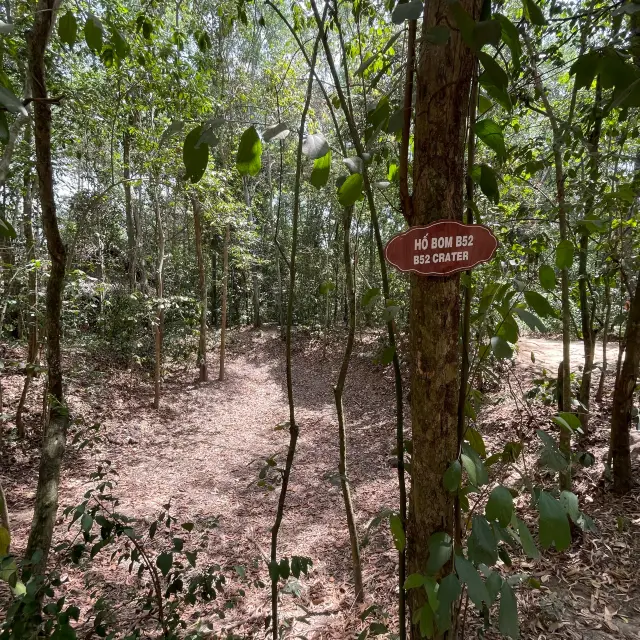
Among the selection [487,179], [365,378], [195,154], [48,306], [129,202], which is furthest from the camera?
[129,202]

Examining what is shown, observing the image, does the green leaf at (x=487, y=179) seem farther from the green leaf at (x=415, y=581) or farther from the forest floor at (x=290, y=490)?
the green leaf at (x=415, y=581)

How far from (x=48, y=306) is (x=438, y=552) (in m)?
2.16

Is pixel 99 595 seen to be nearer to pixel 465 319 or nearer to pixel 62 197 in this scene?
pixel 465 319

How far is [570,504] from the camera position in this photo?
810 millimetres

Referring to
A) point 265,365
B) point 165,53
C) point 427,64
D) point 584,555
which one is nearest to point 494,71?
point 427,64

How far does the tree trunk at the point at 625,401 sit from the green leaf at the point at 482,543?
2.64 m

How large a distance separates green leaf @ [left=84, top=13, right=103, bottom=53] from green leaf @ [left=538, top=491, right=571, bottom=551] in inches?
57.2

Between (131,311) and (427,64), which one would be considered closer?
(427,64)

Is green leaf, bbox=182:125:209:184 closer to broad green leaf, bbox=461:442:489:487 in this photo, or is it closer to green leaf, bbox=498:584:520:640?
broad green leaf, bbox=461:442:489:487

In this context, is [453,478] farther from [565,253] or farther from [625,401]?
[625,401]

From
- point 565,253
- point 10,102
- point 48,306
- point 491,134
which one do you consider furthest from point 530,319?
point 48,306

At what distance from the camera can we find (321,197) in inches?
518

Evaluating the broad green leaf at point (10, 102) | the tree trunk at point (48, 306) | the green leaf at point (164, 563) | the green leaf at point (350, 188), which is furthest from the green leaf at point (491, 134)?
the tree trunk at point (48, 306)

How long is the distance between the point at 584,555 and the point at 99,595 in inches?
135
